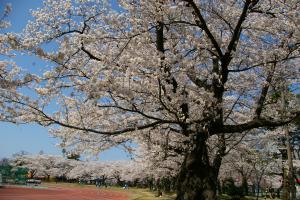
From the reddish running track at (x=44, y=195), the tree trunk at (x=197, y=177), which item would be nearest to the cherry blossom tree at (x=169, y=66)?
the tree trunk at (x=197, y=177)

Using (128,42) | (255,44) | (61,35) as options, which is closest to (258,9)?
(255,44)

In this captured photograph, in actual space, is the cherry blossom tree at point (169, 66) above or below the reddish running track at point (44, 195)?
above

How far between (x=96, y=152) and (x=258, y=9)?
22.7 ft

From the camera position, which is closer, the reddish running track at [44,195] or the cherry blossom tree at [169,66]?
the cherry blossom tree at [169,66]

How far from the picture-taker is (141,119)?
12.1m

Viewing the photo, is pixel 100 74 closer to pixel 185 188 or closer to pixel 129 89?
pixel 129 89

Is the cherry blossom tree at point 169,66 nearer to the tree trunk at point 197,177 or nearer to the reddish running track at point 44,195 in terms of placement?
the tree trunk at point 197,177

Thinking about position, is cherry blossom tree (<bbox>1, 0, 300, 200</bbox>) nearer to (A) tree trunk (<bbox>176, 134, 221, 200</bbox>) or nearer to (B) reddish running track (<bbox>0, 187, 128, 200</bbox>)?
(A) tree trunk (<bbox>176, 134, 221, 200</bbox>)

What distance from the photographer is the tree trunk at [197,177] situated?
1083 cm

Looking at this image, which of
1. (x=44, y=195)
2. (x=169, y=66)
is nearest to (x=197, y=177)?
(x=169, y=66)

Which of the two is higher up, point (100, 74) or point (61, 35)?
point (61, 35)

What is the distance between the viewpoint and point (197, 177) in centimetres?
1097

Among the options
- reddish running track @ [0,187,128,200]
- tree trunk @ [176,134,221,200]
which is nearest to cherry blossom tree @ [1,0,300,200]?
tree trunk @ [176,134,221,200]

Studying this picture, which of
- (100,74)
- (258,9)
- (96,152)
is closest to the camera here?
(100,74)
